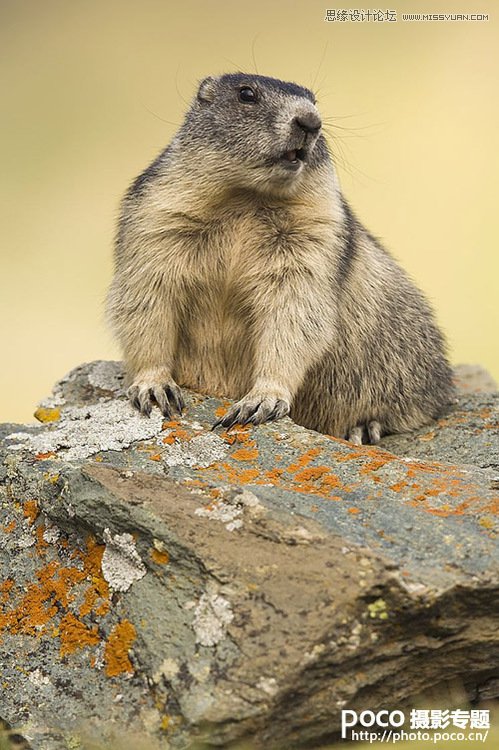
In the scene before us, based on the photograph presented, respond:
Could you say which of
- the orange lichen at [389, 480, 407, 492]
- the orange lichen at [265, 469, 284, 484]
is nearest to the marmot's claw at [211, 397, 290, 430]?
the orange lichen at [265, 469, 284, 484]

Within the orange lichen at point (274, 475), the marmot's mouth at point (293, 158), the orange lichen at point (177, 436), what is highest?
the marmot's mouth at point (293, 158)

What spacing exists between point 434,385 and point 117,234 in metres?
3.52

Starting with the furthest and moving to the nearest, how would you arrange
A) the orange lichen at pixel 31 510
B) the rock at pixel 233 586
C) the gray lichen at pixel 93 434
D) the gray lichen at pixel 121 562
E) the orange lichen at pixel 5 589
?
the gray lichen at pixel 93 434 → the orange lichen at pixel 31 510 → the orange lichen at pixel 5 589 → the gray lichen at pixel 121 562 → the rock at pixel 233 586

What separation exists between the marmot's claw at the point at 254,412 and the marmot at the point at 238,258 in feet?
0.06

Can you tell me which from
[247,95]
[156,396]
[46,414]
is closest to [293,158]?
[247,95]

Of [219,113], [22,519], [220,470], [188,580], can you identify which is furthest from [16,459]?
[219,113]

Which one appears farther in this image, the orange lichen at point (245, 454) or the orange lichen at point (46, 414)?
the orange lichen at point (46, 414)

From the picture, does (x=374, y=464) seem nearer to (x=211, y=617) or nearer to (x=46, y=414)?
(x=211, y=617)

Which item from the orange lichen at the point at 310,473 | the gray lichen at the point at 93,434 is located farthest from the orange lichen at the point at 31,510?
the orange lichen at the point at 310,473

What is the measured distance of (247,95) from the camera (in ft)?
26.7

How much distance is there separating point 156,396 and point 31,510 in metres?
1.52

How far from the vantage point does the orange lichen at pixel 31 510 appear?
670 centimetres

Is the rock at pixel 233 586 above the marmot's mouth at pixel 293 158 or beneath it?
beneath

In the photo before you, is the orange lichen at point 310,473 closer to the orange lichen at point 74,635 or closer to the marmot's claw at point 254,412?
the marmot's claw at point 254,412
